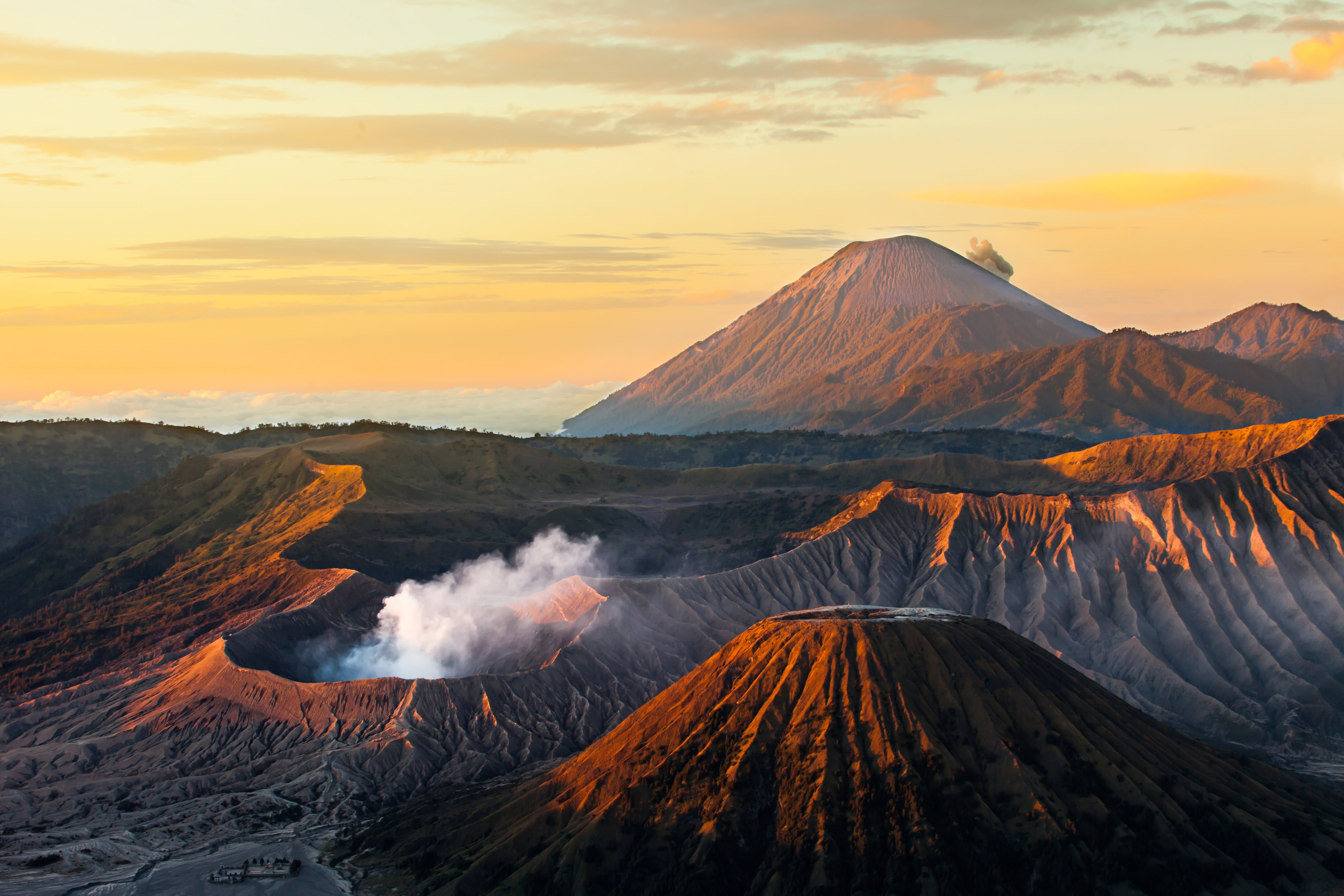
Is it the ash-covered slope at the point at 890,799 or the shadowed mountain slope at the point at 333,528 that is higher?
the shadowed mountain slope at the point at 333,528

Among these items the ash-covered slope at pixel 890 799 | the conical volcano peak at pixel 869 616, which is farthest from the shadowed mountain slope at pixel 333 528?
the ash-covered slope at pixel 890 799

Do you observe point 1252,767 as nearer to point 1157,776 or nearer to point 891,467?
point 1157,776

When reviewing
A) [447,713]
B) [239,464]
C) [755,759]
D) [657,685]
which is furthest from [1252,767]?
[239,464]

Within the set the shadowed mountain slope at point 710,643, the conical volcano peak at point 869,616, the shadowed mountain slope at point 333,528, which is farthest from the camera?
the shadowed mountain slope at point 333,528

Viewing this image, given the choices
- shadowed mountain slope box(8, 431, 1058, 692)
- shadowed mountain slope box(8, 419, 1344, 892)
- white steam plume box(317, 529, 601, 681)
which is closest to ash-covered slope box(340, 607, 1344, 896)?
shadowed mountain slope box(8, 419, 1344, 892)

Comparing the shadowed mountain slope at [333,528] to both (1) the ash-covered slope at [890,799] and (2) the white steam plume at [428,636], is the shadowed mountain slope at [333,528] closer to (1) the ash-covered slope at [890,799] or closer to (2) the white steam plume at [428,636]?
(2) the white steam plume at [428,636]

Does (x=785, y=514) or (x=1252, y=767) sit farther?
(x=785, y=514)

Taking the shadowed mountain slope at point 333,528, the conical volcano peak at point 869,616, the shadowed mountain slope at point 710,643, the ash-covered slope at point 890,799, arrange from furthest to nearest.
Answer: the shadowed mountain slope at point 333,528 → the shadowed mountain slope at point 710,643 → the conical volcano peak at point 869,616 → the ash-covered slope at point 890,799
